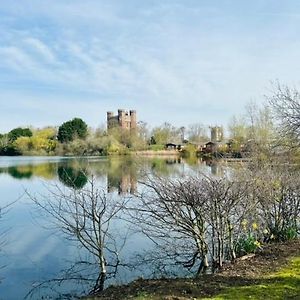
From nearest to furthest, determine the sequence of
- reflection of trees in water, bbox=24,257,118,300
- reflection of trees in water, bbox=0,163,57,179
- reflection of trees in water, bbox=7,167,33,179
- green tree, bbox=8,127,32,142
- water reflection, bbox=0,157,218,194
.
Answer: reflection of trees in water, bbox=24,257,118,300 → water reflection, bbox=0,157,218,194 → reflection of trees in water, bbox=0,163,57,179 → reflection of trees in water, bbox=7,167,33,179 → green tree, bbox=8,127,32,142

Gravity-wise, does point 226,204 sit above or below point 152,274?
above

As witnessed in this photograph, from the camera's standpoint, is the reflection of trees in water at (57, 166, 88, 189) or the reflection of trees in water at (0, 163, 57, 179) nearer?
the reflection of trees in water at (57, 166, 88, 189)

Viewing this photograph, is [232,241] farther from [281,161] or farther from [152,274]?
[281,161]

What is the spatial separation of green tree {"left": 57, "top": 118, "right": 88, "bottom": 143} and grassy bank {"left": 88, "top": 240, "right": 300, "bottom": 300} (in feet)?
208

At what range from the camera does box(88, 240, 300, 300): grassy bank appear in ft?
19.1

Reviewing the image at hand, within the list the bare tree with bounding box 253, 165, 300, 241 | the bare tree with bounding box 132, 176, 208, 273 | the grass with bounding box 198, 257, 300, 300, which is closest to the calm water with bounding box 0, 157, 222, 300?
the bare tree with bounding box 132, 176, 208, 273

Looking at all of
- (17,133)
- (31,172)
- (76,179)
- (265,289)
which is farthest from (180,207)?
(17,133)

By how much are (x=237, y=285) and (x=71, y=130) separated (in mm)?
68955

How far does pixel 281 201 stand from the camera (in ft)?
32.8

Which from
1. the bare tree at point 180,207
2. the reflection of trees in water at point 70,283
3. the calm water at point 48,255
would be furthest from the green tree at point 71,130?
the bare tree at point 180,207

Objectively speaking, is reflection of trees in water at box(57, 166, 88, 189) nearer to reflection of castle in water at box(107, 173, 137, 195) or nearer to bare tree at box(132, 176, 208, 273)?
reflection of castle in water at box(107, 173, 137, 195)

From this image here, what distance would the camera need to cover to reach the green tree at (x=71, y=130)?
236ft

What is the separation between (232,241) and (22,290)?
4423 millimetres

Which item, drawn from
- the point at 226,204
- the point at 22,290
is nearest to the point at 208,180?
the point at 226,204
